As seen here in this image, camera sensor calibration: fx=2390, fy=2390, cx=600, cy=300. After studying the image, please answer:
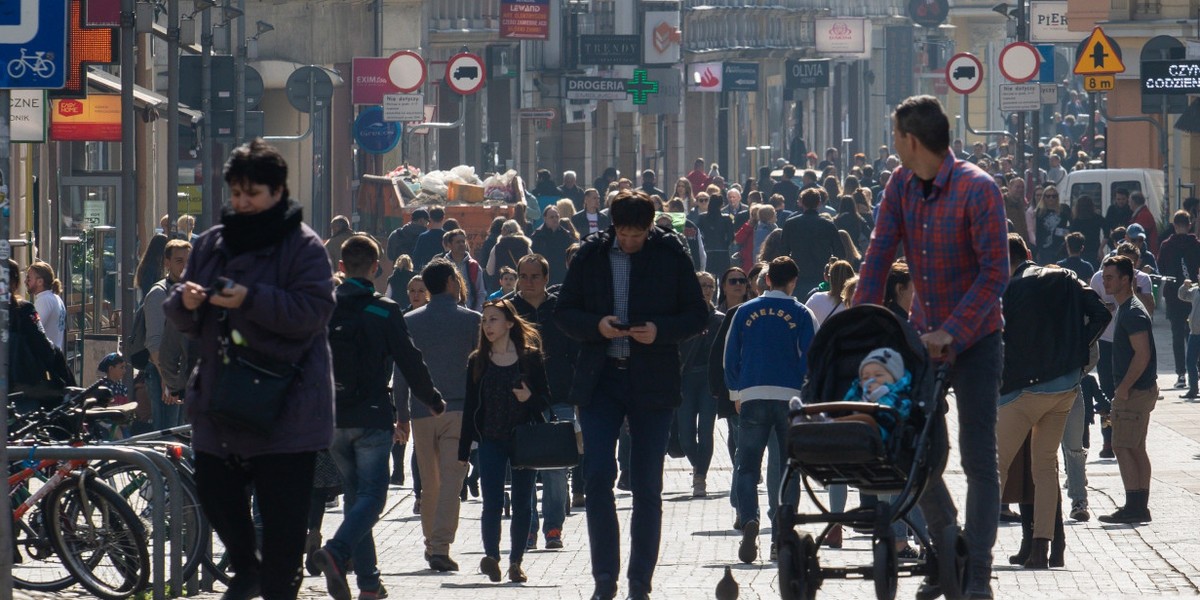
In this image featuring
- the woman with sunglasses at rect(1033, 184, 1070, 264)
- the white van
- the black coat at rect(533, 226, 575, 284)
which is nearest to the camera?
the black coat at rect(533, 226, 575, 284)

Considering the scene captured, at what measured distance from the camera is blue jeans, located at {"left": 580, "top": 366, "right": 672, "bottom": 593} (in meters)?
9.12

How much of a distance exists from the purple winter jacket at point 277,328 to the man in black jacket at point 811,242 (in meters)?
16.6

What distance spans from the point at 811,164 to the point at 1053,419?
4305cm

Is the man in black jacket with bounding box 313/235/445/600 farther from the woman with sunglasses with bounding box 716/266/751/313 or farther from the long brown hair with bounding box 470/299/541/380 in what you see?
the woman with sunglasses with bounding box 716/266/751/313

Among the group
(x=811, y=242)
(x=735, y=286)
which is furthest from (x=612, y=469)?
(x=811, y=242)

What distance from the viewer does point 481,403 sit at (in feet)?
39.8

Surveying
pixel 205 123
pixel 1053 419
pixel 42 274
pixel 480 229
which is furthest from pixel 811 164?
pixel 1053 419

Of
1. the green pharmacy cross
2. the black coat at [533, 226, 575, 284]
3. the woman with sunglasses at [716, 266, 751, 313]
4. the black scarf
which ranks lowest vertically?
the woman with sunglasses at [716, 266, 751, 313]

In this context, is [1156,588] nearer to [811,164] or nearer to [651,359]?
[651,359]

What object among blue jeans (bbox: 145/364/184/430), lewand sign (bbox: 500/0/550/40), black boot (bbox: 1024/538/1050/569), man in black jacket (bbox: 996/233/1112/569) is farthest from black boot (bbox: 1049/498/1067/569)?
lewand sign (bbox: 500/0/550/40)

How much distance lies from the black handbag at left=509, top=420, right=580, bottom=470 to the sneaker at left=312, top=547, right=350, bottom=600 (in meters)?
1.76

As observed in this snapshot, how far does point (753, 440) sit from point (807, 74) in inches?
2325

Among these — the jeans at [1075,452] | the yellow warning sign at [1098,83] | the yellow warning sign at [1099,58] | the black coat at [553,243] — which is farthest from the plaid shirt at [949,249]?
the yellow warning sign at [1098,83]

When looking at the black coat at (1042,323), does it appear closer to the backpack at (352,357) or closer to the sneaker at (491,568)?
the sneaker at (491,568)
